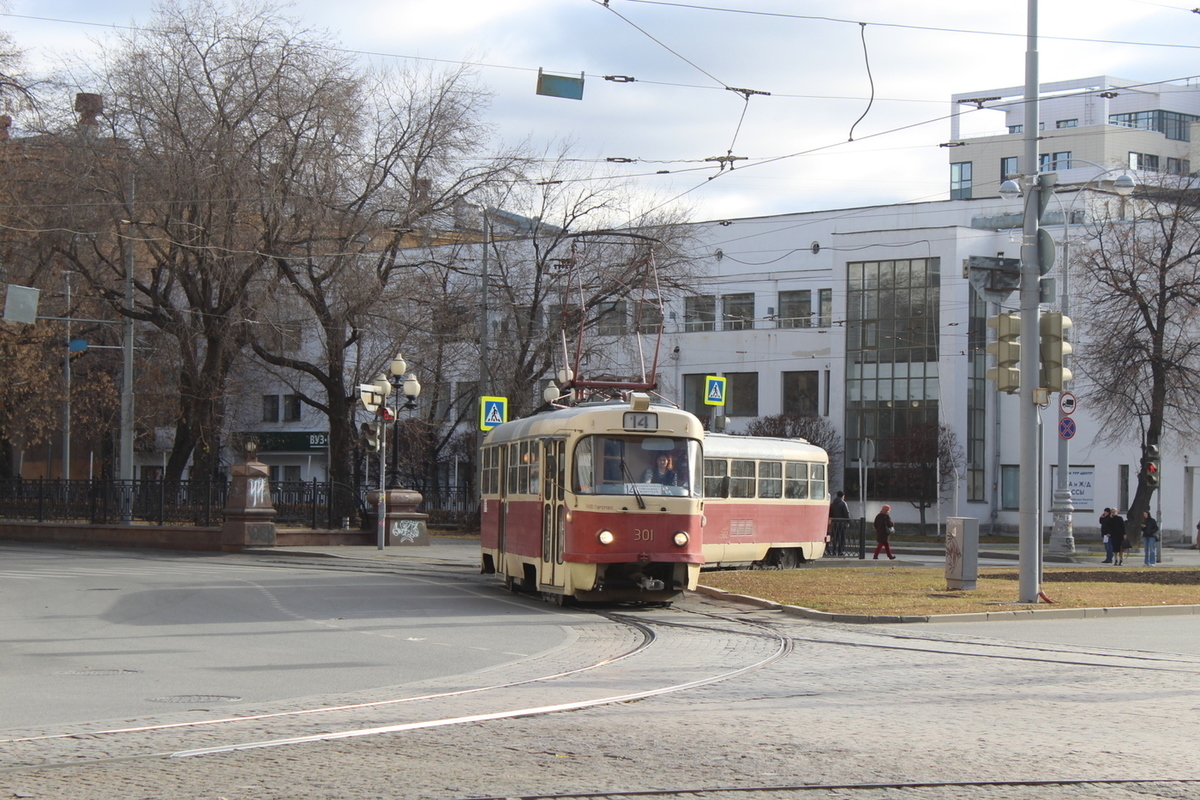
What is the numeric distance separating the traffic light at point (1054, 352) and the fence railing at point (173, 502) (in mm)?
21707

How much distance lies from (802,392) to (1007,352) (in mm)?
44634

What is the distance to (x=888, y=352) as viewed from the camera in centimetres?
5997

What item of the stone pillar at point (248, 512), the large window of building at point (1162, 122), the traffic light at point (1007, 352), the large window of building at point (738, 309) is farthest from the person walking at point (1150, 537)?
the large window of building at point (1162, 122)

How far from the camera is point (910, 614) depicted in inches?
670

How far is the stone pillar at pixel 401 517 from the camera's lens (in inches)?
1395

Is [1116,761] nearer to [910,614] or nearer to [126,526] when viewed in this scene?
[910,614]

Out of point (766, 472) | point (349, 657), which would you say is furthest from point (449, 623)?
point (766, 472)

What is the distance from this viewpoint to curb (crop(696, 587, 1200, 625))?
16.8 metres

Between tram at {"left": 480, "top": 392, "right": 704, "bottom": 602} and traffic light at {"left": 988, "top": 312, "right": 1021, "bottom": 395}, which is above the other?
traffic light at {"left": 988, "top": 312, "right": 1021, "bottom": 395}

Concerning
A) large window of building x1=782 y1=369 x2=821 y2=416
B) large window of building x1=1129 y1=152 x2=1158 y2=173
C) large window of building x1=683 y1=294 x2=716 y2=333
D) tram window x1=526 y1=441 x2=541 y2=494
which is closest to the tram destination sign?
tram window x1=526 y1=441 x2=541 y2=494

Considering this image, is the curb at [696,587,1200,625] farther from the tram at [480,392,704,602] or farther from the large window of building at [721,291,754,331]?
the large window of building at [721,291,754,331]

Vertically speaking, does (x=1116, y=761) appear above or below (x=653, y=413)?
below

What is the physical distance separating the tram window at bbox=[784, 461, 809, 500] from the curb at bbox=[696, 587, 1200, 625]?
10.3 meters

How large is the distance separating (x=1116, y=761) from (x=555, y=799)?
333cm
